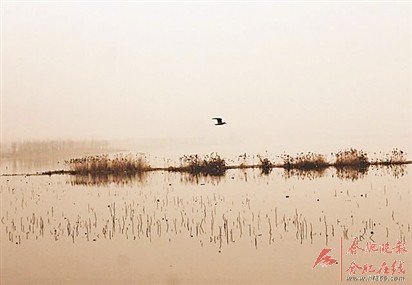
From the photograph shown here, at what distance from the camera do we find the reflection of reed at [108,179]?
7.41 feet

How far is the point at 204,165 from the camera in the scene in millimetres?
2268

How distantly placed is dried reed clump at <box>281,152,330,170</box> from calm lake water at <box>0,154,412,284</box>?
0.14ft

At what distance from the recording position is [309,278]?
221 cm

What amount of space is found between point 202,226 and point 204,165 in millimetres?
270

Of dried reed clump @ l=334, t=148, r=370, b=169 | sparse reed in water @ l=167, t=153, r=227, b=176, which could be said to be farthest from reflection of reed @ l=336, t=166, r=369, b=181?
sparse reed in water @ l=167, t=153, r=227, b=176

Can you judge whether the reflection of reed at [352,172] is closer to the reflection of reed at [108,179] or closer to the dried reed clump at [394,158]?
the dried reed clump at [394,158]

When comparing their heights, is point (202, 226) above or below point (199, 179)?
below

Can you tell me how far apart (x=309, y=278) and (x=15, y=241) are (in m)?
1.32

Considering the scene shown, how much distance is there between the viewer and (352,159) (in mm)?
2225

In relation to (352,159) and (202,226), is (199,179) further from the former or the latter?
(352,159)

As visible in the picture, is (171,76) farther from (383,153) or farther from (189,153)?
(383,153)

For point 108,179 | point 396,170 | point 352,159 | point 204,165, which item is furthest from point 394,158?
point 108,179

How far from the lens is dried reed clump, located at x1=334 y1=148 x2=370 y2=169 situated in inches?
87.3

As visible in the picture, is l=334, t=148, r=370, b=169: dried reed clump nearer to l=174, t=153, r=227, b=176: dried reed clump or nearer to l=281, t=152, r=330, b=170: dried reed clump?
Answer: l=281, t=152, r=330, b=170: dried reed clump
